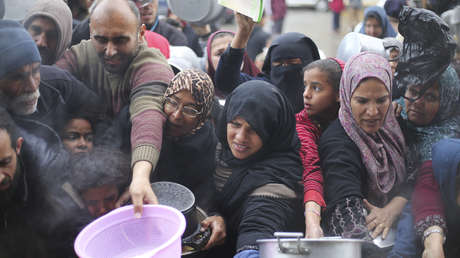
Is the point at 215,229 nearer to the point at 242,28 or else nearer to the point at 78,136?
the point at 78,136

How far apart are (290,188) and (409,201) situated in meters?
0.57


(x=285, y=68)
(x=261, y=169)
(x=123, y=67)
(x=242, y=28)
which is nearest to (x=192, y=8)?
(x=285, y=68)

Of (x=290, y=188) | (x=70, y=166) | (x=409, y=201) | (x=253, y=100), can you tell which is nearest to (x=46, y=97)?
(x=70, y=166)

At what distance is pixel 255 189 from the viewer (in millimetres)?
2008

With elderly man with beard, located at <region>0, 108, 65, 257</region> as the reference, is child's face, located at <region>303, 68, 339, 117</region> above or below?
above

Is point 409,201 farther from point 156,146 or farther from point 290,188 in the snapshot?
point 156,146

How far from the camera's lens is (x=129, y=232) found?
5.69ft

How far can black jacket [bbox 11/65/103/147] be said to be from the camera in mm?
1845

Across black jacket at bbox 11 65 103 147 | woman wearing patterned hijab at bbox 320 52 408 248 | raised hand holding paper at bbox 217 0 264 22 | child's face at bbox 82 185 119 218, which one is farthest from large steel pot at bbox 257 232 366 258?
black jacket at bbox 11 65 103 147

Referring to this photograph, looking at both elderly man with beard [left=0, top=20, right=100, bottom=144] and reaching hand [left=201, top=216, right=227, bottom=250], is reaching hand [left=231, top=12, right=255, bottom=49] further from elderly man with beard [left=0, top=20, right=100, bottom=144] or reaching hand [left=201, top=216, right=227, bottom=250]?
reaching hand [left=201, top=216, right=227, bottom=250]

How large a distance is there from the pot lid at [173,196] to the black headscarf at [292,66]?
998 millimetres

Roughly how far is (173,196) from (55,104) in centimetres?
65

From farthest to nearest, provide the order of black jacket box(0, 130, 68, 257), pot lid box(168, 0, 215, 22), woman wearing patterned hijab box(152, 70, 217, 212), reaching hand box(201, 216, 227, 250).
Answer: pot lid box(168, 0, 215, 22), woman wearing patterned hijab box(152, 70, 217, 212), reaching hand box(201, 216, 227, 250), black jacket box(0, 130, 68, 257)

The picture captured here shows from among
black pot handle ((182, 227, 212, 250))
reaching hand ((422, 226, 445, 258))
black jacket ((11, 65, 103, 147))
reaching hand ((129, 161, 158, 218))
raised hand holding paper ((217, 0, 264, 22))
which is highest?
raised hand holding paper ((217, 0, 264, 22))
